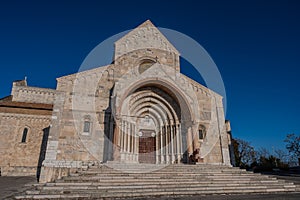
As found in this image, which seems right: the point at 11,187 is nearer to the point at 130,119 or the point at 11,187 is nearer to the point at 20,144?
the point at 130,119

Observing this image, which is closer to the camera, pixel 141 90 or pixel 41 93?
pixel 141 90

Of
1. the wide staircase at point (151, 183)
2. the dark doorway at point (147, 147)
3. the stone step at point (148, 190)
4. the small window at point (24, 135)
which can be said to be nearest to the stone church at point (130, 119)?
the dark doorway at point (147, 147)

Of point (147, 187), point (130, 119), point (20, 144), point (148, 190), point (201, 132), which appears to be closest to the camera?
point (148, 190)

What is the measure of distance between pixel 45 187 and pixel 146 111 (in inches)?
350

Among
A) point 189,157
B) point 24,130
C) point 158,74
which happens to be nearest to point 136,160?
point 189,157

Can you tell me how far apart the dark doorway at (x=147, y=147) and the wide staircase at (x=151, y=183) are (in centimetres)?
425

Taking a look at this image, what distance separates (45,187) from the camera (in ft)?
19.7

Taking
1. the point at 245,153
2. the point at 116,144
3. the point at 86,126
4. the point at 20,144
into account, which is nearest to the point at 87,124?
the point at 86,126

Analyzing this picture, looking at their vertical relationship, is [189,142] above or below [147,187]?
above

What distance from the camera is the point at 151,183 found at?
6.96 metres

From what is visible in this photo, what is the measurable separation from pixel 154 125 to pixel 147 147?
69.1 inches

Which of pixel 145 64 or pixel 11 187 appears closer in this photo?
pixel 11 187

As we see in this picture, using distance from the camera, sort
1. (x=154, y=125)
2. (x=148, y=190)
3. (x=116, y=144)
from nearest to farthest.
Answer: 1. (x=148, y=190)
2. (x=116, y=144)
3. (x=154, y=125)

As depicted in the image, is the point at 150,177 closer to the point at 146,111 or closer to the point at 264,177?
the point at 264,177
